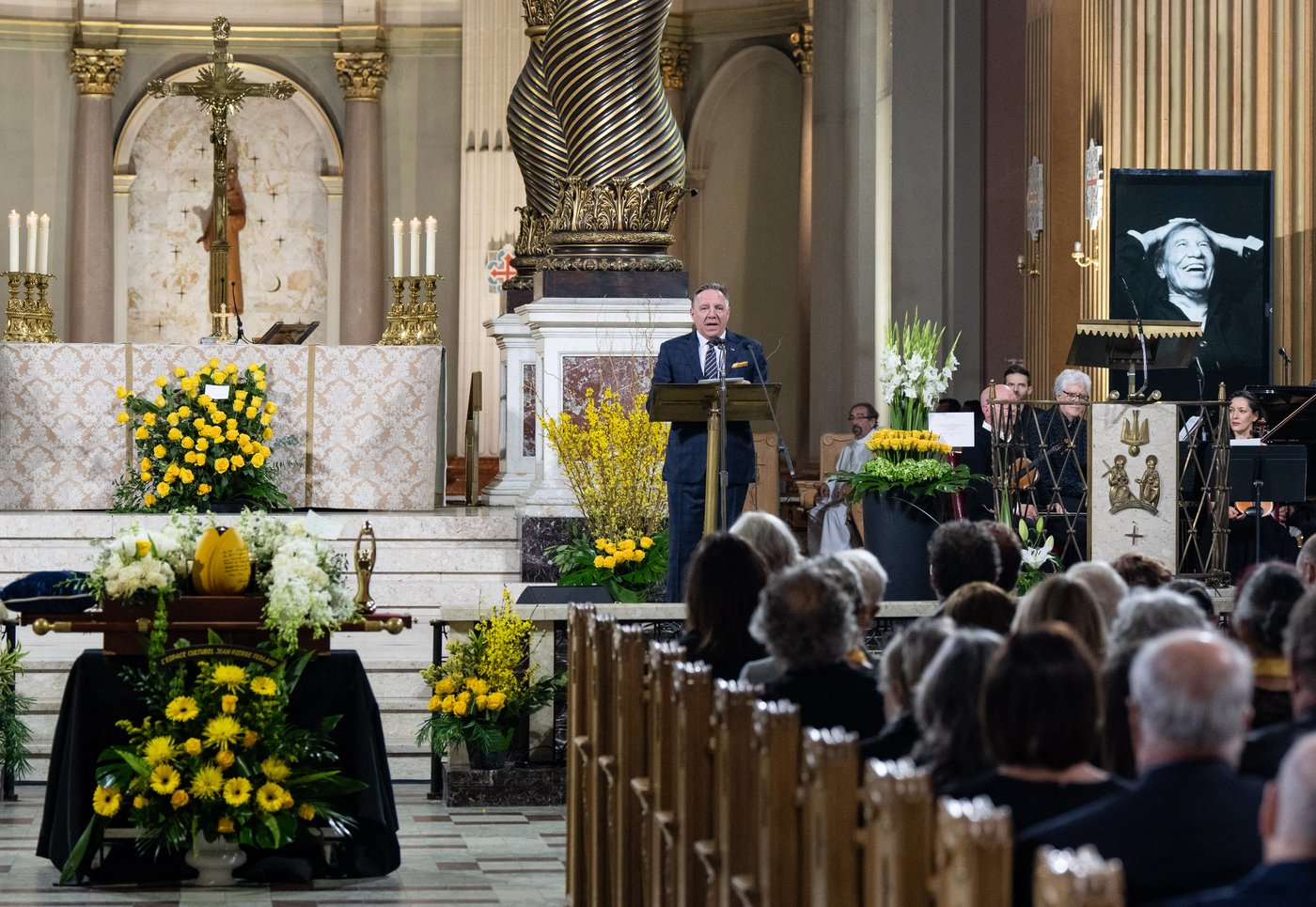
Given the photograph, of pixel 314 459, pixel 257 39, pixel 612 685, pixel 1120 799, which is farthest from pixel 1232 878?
pixel 257 39

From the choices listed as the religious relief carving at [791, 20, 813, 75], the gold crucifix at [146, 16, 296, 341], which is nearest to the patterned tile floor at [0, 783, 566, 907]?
the gold crucifix at [146, 16, 296, 341]

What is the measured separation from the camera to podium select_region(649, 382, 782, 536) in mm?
8141

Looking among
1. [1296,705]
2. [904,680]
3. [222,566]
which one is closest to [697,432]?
[222,566]

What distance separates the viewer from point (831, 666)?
427 centimetres

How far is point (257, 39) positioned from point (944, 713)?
18.7 metres

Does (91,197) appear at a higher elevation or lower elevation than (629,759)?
higher

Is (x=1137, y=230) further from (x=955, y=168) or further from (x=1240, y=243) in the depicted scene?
(x=955, y=168)

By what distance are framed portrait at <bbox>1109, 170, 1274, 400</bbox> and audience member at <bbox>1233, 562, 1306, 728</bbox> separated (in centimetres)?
636

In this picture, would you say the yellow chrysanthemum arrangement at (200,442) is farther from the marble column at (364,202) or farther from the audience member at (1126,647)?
the marble column at (364,202)

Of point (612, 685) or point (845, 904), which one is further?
point (612, 685)

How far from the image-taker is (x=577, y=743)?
20.7 feet

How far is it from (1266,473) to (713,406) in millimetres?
2614

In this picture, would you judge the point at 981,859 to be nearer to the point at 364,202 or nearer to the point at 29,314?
the point at 29,314

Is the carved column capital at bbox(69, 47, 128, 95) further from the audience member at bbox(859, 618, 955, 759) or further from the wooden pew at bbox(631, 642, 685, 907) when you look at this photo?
the audience member at bbox(859, 618, 955, 759)
